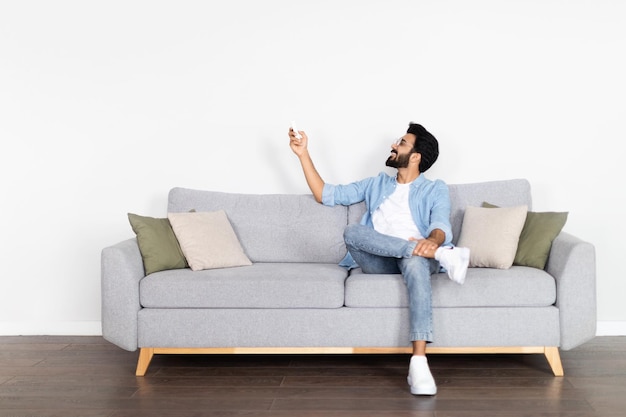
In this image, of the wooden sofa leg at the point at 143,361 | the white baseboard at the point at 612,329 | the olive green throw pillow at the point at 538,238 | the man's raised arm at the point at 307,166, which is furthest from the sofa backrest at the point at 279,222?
the white baseboard at the point at 612,329

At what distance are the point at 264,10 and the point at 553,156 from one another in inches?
77.7

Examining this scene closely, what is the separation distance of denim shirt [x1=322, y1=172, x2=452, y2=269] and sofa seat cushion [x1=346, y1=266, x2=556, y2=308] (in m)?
0.33

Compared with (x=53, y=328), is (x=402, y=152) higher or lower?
higher

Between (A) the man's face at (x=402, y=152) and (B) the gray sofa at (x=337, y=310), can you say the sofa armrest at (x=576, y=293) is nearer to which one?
(B) the gray sofa at (x=337, y=310)

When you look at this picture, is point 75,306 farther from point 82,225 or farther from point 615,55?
point 615,55

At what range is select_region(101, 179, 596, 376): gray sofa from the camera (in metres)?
3.18

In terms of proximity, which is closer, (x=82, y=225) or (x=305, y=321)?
(x=305, y=321)

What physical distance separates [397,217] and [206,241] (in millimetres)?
1007

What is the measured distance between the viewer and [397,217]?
364 centimetres

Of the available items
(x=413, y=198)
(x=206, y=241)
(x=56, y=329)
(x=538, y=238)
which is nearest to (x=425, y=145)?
(x=413, y=198)

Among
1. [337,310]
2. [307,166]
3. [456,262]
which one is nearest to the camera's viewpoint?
[456,262]

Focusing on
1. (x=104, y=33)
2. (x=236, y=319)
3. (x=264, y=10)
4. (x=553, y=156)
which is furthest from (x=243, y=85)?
(x=553, y=156)

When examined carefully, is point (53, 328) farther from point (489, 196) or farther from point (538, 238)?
point (538, 238)

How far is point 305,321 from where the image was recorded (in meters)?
3.23
